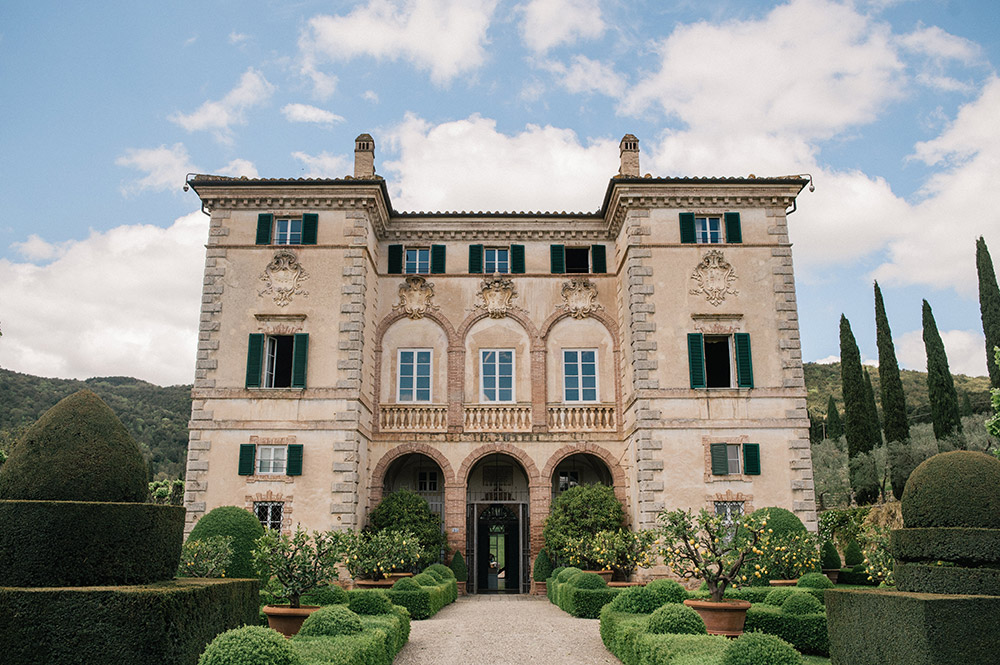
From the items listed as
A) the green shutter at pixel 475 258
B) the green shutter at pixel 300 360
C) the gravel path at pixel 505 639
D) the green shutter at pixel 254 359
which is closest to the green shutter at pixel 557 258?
the green shutter at pixel 475 258

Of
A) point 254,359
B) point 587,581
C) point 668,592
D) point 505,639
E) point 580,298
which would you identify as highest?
point 580,298

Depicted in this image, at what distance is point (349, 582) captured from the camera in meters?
22.7

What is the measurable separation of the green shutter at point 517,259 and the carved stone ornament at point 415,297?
300cm

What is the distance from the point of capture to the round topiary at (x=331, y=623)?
436 inches

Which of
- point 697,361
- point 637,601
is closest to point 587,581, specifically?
point 637,601

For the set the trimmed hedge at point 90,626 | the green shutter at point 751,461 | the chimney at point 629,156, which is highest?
the chimney at point 629,156

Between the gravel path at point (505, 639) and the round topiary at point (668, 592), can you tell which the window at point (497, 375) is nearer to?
the gravel path at point (505, 639)

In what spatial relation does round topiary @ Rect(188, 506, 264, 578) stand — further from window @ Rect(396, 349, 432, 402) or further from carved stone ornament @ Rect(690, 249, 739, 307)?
carved stone ornament @ Rect(690, 249, 739, 307)

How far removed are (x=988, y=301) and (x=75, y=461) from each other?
39.6 m

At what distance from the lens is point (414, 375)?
87.1ft

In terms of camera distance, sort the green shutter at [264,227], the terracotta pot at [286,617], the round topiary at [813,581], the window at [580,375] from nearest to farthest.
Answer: the terracotta pot at [286,617] < the round topiary at [813,581] < the green shutter at [264,227] < the window at [580,375]

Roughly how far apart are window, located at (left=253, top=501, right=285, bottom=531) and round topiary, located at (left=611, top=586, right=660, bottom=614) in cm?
1249

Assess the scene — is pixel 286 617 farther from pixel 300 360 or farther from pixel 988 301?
pixel 988 301

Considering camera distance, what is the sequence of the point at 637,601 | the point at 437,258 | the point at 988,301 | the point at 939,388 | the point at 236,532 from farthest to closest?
1. the point at 939,388
2. the point at 988,301
3. the point at 437,258
4. the point at 236,532
5. the point at 637,601
